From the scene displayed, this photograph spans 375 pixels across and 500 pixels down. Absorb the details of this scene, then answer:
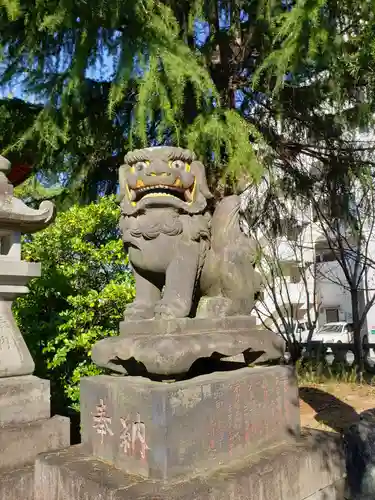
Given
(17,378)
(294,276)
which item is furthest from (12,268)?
(294,276)

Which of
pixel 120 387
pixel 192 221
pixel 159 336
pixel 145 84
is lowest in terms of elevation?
pixel 120 387

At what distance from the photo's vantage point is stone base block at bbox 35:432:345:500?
7.80 ft

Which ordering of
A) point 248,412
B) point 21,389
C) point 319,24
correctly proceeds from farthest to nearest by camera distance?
point 319,24
point 21,389
point 248,412

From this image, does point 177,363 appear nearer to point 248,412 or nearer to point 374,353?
point 248,412

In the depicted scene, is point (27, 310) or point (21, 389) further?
point (27, 310)

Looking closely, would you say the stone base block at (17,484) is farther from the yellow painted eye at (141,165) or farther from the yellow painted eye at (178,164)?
the yellow painted eye at (178,164)

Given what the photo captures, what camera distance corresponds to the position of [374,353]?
1004 centimetres

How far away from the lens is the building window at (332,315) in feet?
67.2

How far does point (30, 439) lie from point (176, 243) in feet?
5.76

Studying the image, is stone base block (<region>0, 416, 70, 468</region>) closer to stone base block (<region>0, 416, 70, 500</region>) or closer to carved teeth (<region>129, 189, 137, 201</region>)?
stone base block (<region>0, 416, 70, 500</region>)

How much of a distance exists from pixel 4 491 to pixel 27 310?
6.86ft

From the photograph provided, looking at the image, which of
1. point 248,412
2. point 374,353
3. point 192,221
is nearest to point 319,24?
point 192,221

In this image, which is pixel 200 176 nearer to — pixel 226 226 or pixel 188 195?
pixel 188 195

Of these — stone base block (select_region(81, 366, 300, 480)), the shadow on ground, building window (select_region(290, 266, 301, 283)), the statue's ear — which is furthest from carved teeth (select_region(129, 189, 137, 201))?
building window (select_region(290, 266, 301, 283))
